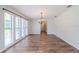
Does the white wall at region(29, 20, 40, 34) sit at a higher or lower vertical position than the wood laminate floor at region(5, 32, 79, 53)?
higher

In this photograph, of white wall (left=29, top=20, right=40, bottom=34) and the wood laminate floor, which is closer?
the wood laminate floor

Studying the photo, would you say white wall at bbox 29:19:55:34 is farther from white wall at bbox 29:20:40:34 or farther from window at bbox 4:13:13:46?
window at bbox 4:13:13:46

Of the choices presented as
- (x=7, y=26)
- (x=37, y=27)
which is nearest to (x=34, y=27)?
(x=37, y=27)

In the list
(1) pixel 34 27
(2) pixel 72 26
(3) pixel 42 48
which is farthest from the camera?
(1) pixel 34 27

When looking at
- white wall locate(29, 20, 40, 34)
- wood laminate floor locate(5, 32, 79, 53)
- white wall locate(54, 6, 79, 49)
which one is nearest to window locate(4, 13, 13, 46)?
wood laminate floor locate(5, 32, 79, 53)

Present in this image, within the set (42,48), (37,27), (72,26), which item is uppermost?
(72,26)

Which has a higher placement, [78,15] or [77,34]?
[78,15]

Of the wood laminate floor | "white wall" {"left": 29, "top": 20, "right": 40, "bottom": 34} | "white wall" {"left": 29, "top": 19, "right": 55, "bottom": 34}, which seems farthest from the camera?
"white wall" {"left": 29, "top": 20, "right": 40, "bottom": 34}

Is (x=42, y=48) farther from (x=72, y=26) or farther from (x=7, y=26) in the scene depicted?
(x=7, y=26)

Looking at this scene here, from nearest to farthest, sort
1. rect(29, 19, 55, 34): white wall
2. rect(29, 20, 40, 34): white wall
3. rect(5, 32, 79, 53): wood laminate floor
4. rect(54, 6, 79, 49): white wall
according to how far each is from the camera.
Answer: rect(5, 32, 79, 53): wood laminate floor → rect(54, 6, 79, 49): white wall → rect(29, 19, 55, 34): white wall → rect(29, 20, 40, 34): white wall
